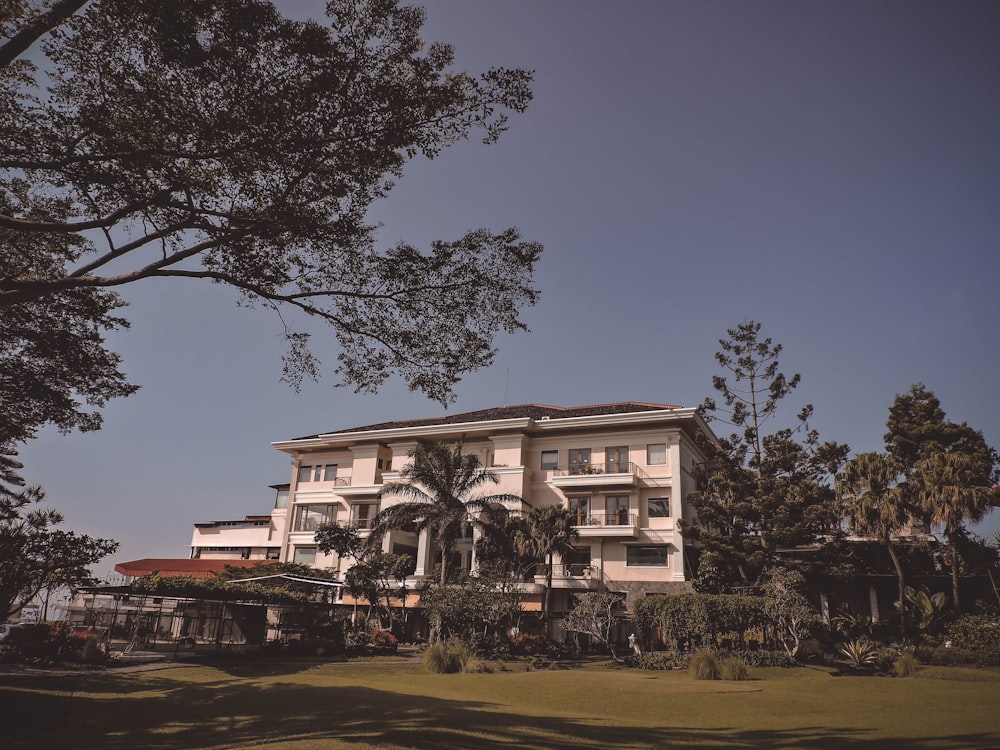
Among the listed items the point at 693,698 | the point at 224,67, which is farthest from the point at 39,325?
the point at 693,698

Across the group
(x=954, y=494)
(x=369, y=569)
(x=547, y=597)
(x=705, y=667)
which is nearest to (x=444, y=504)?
(x=369, y=569)

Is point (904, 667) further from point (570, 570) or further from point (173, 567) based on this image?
point (173, 567)

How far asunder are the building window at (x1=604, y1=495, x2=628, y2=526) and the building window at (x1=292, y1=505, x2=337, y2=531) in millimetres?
19389

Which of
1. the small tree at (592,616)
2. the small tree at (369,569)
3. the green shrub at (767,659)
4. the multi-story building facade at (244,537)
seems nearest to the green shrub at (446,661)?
the small tree at (592,616)

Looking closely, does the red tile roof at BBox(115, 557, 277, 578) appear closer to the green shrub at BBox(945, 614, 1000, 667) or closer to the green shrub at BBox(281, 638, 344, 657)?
the green shrub at BBox(281, 638, 344, 657)

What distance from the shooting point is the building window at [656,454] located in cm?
3975

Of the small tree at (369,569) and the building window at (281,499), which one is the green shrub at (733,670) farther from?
the building window at (281,499)

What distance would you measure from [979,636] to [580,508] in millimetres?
20006

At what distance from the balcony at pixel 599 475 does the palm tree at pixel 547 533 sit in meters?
5.45

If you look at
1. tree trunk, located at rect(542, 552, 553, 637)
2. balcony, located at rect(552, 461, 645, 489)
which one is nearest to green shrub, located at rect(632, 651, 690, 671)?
tree trunk, located at rect(542, 552, 553, 637)

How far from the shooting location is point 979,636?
25781 millimetres

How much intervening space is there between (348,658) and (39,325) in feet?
67.7

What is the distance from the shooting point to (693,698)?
17.0m

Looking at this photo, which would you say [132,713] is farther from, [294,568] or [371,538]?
[294,568]
